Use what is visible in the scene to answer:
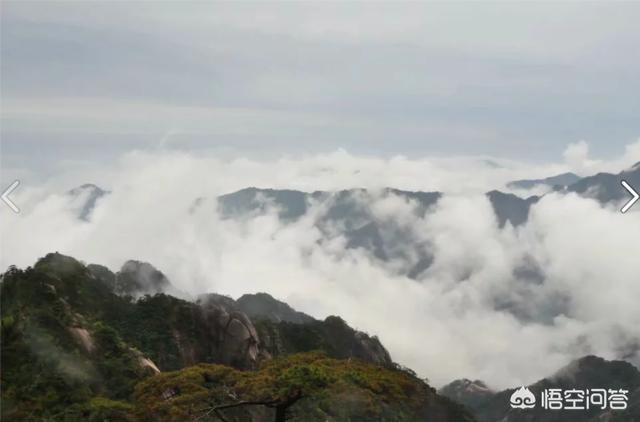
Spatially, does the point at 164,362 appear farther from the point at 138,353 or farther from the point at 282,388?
the point at 282,388

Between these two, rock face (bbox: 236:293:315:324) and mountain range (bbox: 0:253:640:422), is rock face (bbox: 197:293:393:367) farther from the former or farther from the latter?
rock face (bbox: 236:293:315:324)

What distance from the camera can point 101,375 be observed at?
46.6 m

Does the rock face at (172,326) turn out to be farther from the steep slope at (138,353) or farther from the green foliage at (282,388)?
the green foliage at (282,388)

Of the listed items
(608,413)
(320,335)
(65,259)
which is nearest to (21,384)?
(65,259)

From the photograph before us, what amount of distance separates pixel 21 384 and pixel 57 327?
13459mm

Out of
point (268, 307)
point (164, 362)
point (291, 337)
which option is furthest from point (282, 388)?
point (268, 307)

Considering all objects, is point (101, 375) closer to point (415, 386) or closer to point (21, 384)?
point (21, 384)

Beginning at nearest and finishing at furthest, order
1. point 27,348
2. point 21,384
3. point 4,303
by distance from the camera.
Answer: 1. point 21,384
2. point 27,348
3. point 4,303

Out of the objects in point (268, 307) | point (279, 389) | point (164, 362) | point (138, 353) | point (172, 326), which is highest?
point (268, 307)

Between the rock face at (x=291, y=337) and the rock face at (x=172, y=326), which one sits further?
the rock face at (x=291, y=337)

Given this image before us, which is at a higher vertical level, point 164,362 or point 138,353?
point 164,362

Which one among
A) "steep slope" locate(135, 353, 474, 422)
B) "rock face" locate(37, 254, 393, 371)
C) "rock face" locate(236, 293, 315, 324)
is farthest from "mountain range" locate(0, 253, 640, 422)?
"rock face" locate(236, 293, 315, 324)

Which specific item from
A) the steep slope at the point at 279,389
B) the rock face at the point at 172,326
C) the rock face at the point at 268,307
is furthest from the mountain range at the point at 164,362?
the rock face at the point at 268,307

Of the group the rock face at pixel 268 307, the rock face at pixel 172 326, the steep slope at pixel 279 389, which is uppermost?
the rock face at pixel 268 307
